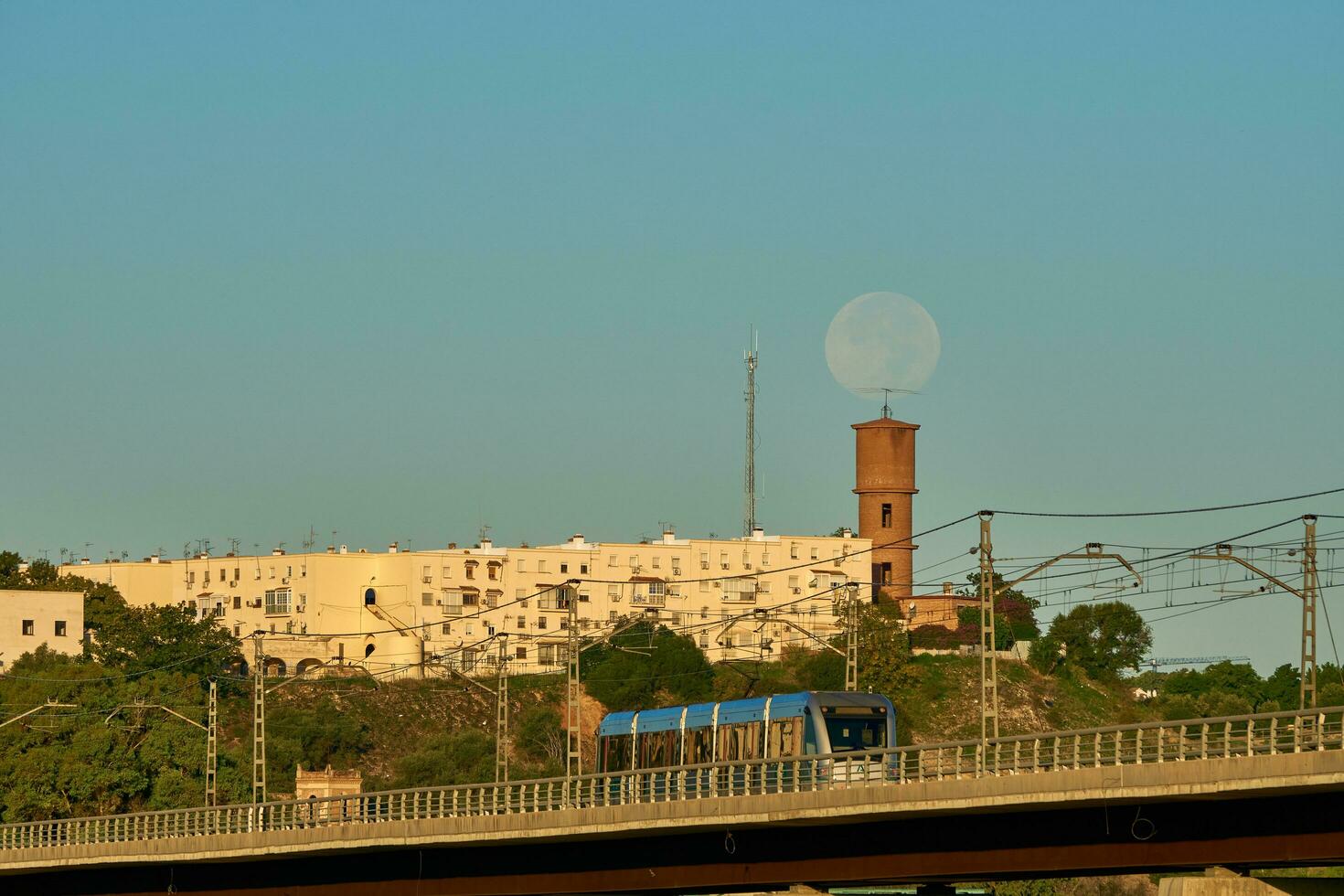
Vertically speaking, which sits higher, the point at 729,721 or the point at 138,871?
the point at 729,721

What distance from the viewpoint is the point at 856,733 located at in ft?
212

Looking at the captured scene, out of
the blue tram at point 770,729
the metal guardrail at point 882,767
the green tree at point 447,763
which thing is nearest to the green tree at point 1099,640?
the green tree at point 447,763

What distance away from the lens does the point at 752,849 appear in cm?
5794

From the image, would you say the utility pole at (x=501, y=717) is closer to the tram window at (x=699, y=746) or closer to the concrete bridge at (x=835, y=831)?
the concrete bridge at (x=835, y=831)


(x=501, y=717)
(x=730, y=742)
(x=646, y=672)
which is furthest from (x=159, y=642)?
(x=730, y=742)

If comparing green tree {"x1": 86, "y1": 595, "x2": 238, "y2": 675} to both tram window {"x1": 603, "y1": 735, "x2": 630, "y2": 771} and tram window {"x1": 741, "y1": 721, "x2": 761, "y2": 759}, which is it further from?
tram window {"x1": 741, "y1": 721, "x2": 761, "y2": 759}

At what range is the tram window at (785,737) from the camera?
2522 inches

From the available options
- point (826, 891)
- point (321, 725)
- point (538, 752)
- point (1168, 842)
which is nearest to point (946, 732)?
point (538, 752)

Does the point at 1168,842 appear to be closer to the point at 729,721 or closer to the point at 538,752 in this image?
the point at 729,721

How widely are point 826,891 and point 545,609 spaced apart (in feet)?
430

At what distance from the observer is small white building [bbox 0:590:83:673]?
16300 centimetres

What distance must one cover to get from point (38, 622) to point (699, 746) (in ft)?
353

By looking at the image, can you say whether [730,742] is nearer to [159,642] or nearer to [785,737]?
[785,737]

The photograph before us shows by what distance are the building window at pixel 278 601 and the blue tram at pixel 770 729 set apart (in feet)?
391
